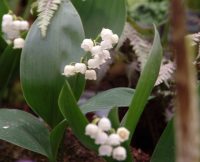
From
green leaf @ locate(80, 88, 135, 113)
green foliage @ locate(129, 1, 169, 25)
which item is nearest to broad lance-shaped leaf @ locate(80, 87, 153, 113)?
green leaf @ locate(80, 88, 135, 113)

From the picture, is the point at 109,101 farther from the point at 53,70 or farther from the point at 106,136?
the point at 106,136

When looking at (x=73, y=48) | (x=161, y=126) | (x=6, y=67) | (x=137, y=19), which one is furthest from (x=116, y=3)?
(x=137, y=19)

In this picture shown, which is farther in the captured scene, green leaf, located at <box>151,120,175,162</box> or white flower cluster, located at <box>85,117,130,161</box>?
green leaf, located at <box>151,120,175,162</box>

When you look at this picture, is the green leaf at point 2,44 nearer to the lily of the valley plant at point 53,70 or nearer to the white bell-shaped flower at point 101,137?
the lily of the valley plant at point 53,70

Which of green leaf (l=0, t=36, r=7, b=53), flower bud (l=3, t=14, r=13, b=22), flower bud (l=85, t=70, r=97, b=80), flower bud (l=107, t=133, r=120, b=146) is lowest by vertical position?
flower bud (l=107, t=133, r=120, b=146)

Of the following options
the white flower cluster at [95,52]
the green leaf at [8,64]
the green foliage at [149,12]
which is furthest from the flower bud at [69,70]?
the green foliage at [149,12]

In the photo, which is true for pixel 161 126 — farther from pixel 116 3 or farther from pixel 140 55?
pixel 116 3

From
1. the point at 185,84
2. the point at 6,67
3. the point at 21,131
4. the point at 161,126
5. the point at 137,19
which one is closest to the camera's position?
the point at 185,84

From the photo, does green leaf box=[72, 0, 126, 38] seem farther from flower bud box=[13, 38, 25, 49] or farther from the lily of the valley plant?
flower bud box=[13, 38, 25, 49]
